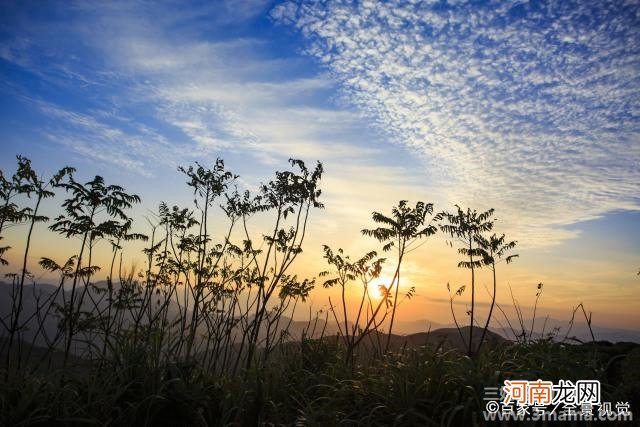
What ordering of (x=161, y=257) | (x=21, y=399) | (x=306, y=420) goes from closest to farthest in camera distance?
(x=21, y=399) < (x=306, y=420) < (x=161, y=257)

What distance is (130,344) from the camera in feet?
18.3

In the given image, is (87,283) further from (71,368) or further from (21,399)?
(21,399)

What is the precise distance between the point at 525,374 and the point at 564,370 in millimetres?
505

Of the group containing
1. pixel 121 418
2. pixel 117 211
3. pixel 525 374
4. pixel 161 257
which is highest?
pixel 117 211

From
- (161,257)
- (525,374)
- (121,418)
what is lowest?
(121,418)

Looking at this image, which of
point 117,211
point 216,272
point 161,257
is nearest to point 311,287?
point 216,272

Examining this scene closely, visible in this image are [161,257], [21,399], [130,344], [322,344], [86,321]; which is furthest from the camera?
[161,257]

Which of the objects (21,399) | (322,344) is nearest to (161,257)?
(322,344)

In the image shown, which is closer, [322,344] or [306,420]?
[306,420]

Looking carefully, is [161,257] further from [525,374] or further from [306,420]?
[525,374]

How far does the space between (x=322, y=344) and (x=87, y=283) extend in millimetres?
6829

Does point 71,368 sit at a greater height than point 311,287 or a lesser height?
lesser

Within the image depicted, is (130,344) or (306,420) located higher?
(130,344)

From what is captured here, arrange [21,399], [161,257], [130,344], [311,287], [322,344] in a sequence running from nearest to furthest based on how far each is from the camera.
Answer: [21,399] < [130,344] < [322,344] < [161,257] < [311,287]
